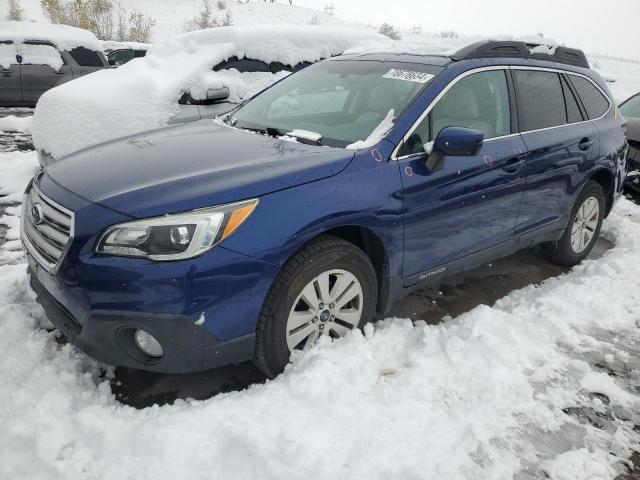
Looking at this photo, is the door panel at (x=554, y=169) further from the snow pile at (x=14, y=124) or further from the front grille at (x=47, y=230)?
the snow pile at (x=14, y=124)

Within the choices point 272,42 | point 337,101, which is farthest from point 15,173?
→ point 337,101

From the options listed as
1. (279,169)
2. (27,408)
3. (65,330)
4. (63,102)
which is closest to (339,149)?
(279,169)

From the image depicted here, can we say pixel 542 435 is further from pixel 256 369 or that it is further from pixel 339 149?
pixel 339 149

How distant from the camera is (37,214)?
239 cm

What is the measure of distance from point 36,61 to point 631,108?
1050cm

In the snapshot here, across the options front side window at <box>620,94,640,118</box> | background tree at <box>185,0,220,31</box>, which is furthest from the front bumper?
background tree at <box>185,0,220,31</box>

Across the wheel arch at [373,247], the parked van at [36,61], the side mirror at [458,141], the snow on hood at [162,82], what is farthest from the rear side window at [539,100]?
the parked van at [36,61]

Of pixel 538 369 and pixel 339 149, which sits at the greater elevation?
pixel 339 149

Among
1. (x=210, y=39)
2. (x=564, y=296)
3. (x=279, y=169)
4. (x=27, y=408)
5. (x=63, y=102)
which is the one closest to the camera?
(x=27, y=408)

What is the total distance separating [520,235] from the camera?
3.60 metres

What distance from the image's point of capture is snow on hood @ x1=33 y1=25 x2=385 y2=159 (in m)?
5.04

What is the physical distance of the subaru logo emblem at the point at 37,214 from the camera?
7.73 ft

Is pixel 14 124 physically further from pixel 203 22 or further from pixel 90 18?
pixel 203 22

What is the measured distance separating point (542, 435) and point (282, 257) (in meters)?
1.46
